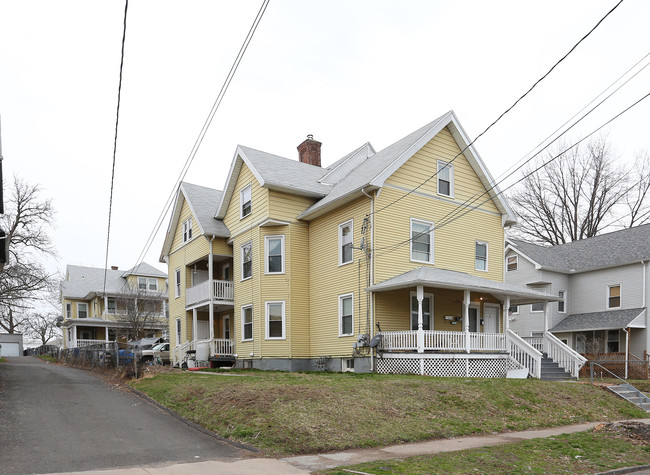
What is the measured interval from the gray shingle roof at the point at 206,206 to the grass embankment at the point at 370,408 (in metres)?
10.5

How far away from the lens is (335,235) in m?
21.3

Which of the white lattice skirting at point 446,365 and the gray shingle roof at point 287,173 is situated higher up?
the gray shingle roof at point 287,173

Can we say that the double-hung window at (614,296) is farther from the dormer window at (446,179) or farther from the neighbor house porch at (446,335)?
the dormer window at (446,179)

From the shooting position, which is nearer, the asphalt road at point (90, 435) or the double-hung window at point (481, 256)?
the asphalt road at point (90, 435)

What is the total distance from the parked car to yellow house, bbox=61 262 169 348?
41.4ft

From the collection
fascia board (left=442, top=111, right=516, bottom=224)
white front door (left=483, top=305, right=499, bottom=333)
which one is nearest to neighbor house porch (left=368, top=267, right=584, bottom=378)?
white front door (left=483, top=305, right=499, bottom=333)

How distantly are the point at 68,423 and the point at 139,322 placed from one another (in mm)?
32665

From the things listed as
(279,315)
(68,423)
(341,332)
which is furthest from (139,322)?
(68,423)

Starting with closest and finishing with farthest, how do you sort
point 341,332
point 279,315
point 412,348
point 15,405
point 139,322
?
1. point 15,405
2. point 412,348
3. point 341,332
4. point 279,315
5. point 139,322

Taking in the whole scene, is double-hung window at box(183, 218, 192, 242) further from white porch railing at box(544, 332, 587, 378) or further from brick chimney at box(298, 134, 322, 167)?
white porch railing at box(544, 332, 587, 378)

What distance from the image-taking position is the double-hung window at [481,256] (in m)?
23.2

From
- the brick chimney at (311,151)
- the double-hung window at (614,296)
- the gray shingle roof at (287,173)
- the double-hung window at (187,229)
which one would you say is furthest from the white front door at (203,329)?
the double-hung window at (614,296)

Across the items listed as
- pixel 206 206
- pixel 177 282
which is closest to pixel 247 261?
pixel 206 206

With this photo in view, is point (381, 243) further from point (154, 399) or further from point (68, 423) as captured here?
point (68, 423)
